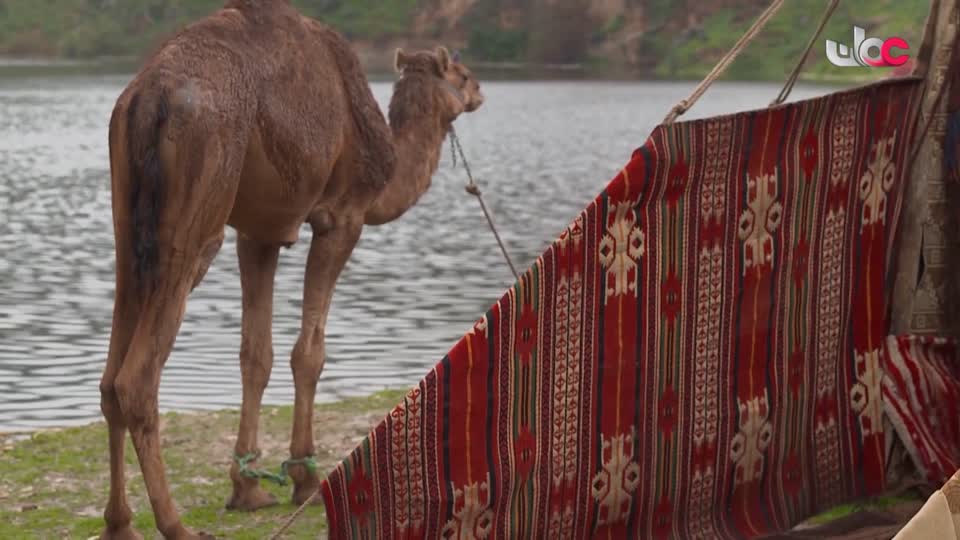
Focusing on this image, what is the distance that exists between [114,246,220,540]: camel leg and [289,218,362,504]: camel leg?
1.13 meters

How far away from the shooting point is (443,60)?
797 centimetres

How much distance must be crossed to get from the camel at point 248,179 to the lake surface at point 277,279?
2.65 meters

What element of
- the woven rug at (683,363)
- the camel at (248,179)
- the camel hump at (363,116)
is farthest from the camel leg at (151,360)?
the camel hump at (363,116)

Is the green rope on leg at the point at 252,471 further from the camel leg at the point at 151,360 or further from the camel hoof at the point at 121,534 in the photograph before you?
the camel leg at the point at 151,360

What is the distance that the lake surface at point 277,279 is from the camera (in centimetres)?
1076

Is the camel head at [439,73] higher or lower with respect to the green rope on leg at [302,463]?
higher

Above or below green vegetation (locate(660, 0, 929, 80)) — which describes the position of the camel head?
above

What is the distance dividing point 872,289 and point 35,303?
32.1 ft

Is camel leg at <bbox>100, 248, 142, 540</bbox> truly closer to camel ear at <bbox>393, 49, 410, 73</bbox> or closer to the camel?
the camel

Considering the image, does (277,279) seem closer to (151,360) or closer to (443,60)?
(443,60)

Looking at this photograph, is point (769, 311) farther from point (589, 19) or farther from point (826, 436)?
point (589, 19)

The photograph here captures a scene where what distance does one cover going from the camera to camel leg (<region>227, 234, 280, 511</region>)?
702 cm

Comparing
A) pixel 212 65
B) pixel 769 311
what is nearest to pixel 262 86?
pixel 212 65

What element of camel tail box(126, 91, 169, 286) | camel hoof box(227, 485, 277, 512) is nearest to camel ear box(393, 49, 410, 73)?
camel hoof box(227, 485, 277, 512)
